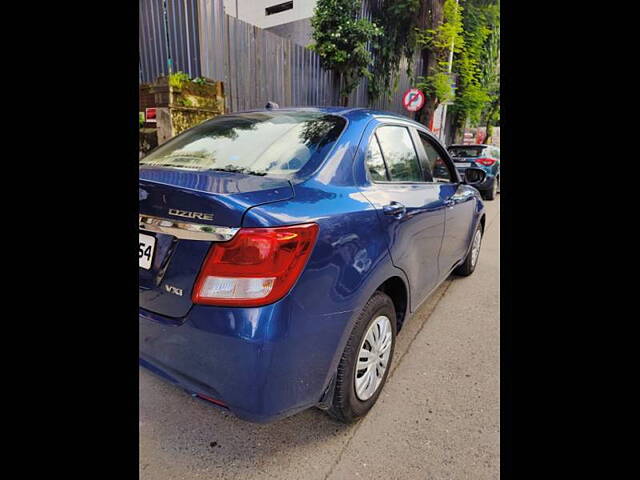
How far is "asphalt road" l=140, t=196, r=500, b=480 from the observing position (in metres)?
1.79

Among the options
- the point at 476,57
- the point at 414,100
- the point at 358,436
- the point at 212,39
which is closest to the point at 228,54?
the point at 212,39

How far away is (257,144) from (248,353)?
113 cm

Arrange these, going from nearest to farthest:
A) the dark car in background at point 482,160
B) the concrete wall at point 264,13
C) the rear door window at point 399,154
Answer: the rear door window at point 399,154, the dark car in background at point 482,160, the concrete wall at point 264,13

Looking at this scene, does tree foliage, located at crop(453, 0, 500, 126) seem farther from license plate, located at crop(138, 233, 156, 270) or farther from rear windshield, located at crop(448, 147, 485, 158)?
license plate, located at crop(138, 233, 156, 270)

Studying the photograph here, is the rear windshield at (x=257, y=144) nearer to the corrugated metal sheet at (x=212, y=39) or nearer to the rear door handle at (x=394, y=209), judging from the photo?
the rear door handle at (x=394, y=209)

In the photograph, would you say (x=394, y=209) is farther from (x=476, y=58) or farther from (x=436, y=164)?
(x=476, y=58)

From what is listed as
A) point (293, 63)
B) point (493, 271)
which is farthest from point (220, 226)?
point (293, 63)

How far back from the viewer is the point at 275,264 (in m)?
1.45

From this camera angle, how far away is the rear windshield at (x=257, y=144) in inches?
75.5

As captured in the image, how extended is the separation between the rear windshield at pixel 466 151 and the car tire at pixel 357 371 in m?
9.72

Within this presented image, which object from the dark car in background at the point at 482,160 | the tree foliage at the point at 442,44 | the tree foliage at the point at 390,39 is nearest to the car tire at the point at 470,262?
the dark car in background at the point at 482,160

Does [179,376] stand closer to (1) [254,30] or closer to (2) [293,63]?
(1) [254,30]

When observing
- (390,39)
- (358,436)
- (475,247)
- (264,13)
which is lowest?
(358,436)
